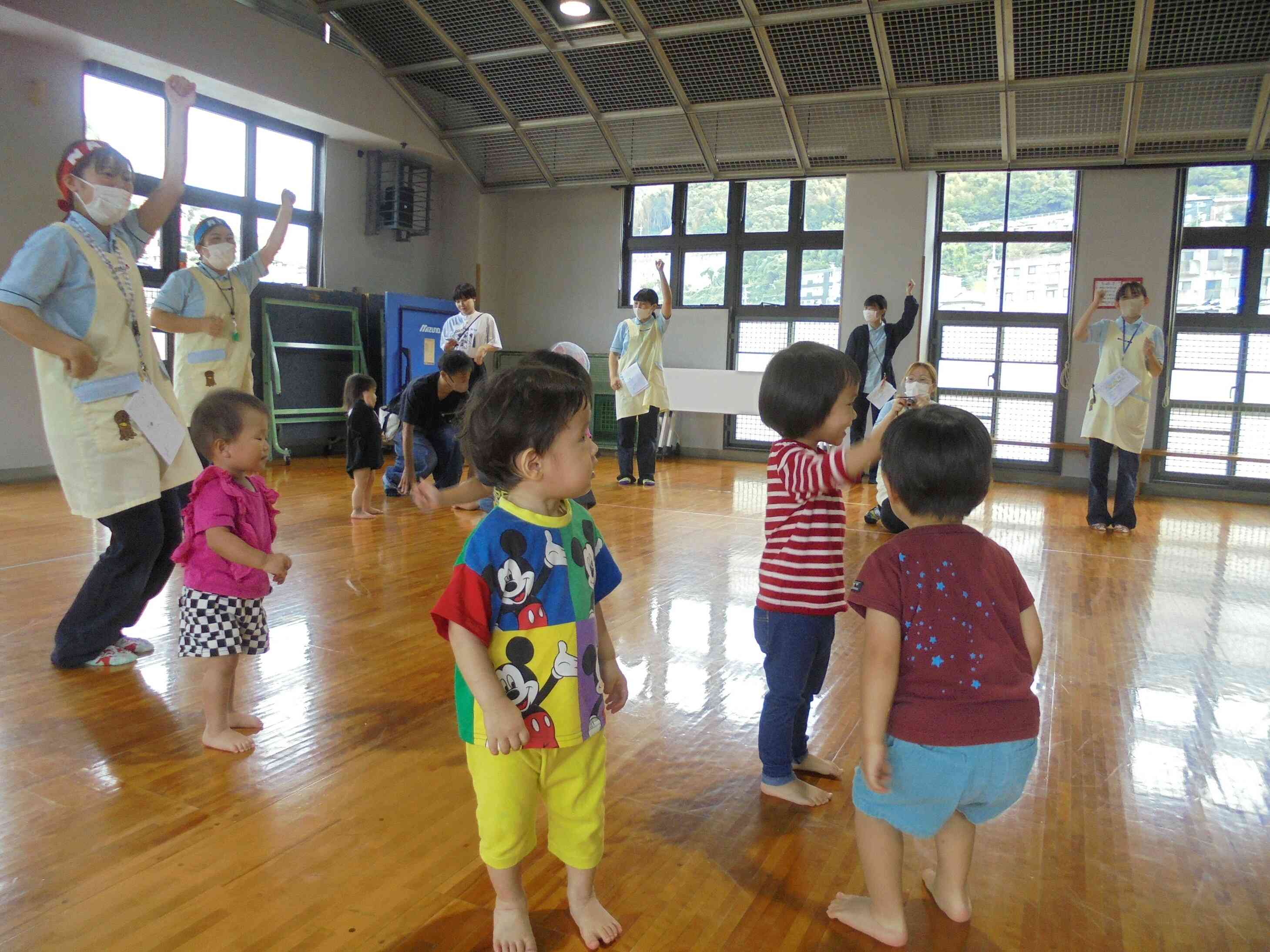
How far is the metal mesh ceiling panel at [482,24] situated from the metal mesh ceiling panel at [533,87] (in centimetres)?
19

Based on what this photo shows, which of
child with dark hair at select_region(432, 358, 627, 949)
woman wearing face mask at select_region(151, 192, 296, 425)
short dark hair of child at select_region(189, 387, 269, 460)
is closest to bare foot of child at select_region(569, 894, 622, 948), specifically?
child with dark hair at select_region(432, 358, 627, 949)

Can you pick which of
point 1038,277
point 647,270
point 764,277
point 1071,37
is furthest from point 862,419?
point 647,270

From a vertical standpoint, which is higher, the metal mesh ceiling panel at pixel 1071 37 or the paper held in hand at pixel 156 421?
the metal mesh ceiling panel at pixel 1071 37

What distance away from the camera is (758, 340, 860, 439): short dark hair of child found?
159cm

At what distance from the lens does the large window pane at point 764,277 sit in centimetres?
870

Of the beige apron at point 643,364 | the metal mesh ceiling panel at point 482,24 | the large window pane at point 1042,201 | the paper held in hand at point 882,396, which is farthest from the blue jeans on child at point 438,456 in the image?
the large window pane at point 1042,201

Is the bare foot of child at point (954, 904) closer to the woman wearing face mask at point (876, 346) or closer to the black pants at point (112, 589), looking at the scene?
the black pants at point (112, 589)

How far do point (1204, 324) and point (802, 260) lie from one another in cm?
339

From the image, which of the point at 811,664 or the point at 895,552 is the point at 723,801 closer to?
the point at 811,664

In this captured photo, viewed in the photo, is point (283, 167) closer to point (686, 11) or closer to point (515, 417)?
point (686, 11)

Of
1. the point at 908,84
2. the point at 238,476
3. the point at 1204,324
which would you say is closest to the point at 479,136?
the point at 908,84

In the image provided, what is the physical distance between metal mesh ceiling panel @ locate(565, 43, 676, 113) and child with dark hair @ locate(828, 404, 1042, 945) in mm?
7057

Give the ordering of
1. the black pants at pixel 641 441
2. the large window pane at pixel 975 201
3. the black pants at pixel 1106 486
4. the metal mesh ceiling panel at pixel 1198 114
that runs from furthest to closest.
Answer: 1. the large window pane at pixel 975 201
2. the black pants at pixel 641 441
3. the metal mesh ceiling panel at pixel 1198 114
4. the black pants at pixel 1106 486

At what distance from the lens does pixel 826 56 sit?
7.04 metres
